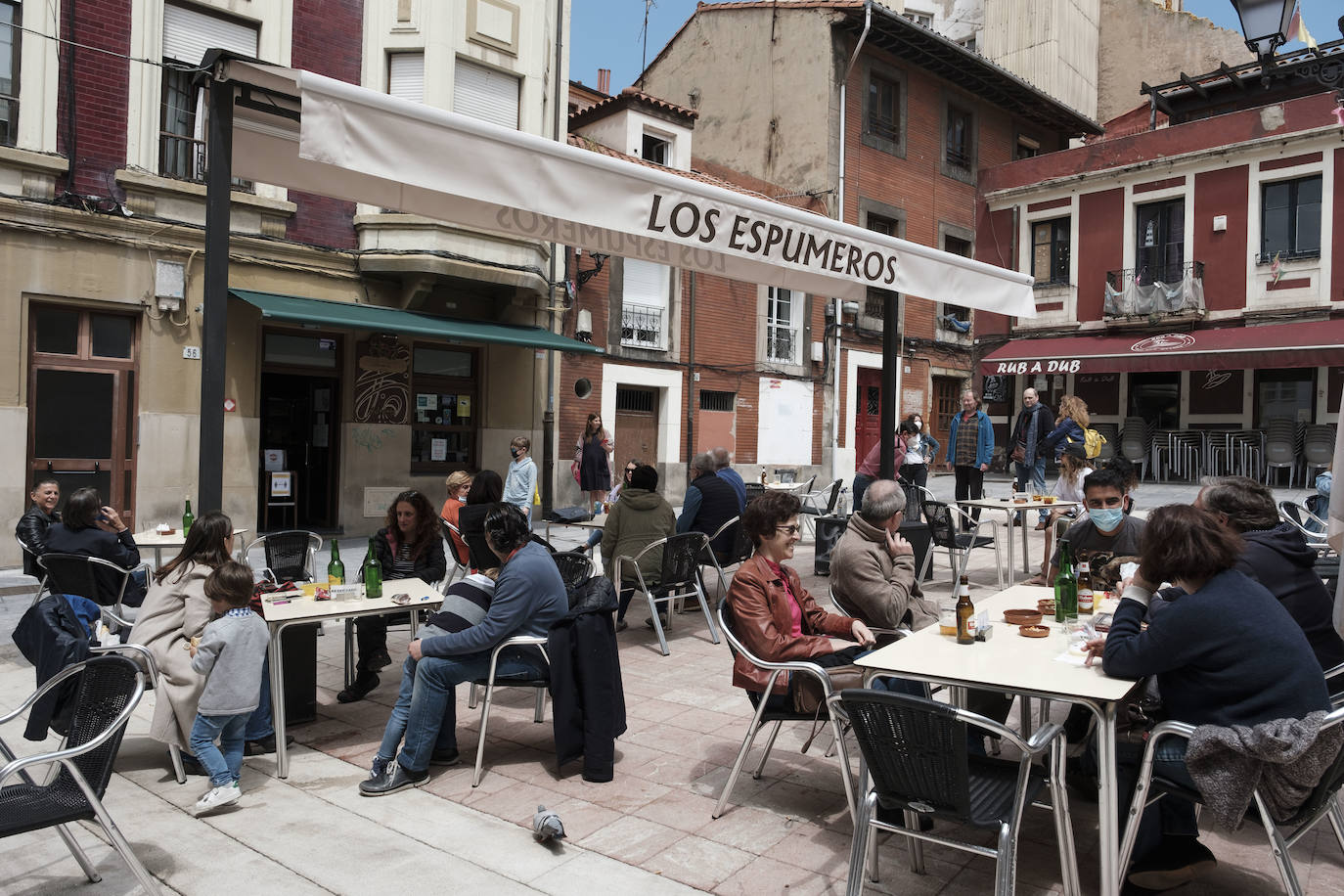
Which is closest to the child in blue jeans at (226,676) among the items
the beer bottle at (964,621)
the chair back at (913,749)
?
the chair back at (913,749)

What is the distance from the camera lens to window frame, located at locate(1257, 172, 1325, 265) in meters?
18.6

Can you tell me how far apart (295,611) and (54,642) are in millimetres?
924

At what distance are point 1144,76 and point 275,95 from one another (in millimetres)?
28182

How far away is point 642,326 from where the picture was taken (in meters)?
16.5

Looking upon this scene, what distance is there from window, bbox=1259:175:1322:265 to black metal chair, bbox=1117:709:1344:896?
20052mm

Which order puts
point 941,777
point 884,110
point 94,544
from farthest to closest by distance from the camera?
point 884,110 → point 94,544 → point 941,777

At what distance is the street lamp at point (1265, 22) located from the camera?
5.43 metres

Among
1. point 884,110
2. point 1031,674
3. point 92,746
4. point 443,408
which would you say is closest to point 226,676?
point 92,746

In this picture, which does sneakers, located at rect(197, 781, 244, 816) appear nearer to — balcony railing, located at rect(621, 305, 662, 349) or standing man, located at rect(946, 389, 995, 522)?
standing man, located at rect(946, 389, 995, 522)

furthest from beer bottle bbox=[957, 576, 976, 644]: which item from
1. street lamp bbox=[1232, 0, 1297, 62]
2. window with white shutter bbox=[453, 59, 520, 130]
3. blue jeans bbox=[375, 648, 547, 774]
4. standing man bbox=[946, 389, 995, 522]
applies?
window with white shutter bbox=[453, 59, 520, 130]

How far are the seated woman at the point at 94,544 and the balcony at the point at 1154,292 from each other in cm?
2039

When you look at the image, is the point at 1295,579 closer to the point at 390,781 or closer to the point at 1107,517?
the point at 1107,517

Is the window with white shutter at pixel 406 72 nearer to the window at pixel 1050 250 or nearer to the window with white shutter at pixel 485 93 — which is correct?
the window with white shutter at pixel 485 93

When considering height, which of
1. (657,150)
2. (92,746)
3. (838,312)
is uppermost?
(657,150)
